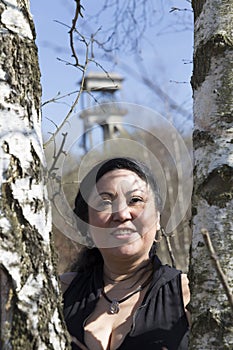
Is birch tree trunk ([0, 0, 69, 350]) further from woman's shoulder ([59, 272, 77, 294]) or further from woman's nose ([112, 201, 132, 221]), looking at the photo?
woman's shoulder ([59, 272, 77, 294])

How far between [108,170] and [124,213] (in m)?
0.22

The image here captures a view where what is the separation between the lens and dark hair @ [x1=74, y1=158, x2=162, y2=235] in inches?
96.8

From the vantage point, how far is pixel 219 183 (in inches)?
58.7

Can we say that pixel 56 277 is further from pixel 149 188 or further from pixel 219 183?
pixel 149 188

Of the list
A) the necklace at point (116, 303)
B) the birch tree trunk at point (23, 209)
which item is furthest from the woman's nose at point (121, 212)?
the birch tree trunk at point (23, 209)

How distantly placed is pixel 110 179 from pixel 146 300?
47cm

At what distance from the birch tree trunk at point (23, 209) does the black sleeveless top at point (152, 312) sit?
0.79 meters

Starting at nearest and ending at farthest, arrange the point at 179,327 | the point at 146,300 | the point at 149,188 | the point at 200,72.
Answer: the point at 200,72, the point at 179,327, the point at 146,300, the point at 149,188

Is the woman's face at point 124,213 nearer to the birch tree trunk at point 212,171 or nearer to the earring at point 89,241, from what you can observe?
the earring at point 89,241

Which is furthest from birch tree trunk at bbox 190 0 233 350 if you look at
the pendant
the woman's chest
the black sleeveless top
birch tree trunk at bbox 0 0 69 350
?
the pendant

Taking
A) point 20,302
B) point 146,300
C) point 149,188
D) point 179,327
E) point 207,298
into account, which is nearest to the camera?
point 20,302

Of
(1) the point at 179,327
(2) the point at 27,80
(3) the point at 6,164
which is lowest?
(1) the point at 179,327

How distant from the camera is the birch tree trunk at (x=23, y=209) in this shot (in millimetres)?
1334

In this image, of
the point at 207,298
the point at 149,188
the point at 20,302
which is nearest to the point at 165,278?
the point at 149,188
